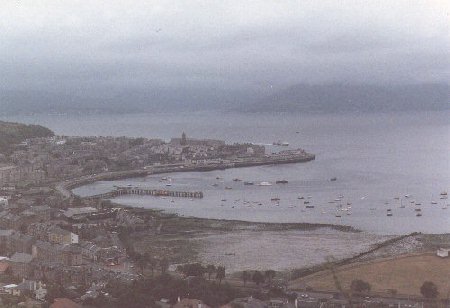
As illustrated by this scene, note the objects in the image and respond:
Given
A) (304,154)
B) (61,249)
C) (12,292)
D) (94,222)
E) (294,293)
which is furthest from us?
(304,154)

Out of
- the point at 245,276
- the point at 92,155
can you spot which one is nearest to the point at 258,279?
the point at 245,276

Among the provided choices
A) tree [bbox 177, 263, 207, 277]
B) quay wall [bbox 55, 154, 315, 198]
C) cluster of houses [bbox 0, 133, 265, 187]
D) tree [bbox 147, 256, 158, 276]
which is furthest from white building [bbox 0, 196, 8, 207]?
tree [bbox 177, 263, 207, 277]

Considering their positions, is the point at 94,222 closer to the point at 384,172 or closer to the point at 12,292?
the point at 12,292

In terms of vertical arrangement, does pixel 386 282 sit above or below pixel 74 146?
below

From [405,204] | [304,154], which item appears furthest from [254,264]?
[304,154]

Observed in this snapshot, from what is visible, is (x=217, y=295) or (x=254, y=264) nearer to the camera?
(x=217, y=295)

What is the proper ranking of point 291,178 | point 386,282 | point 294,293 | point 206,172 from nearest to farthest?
point 294,293 < point 386,282 < point 291,178 < point 206,172
